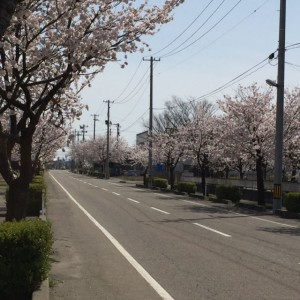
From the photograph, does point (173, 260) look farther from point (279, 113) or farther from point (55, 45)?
point (279, 113)

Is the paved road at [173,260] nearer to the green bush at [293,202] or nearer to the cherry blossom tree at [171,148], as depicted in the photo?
the green bush at [293,202]

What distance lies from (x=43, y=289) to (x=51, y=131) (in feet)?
80.5

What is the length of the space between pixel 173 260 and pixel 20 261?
4.24m

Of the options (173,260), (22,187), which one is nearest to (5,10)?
(22,187)

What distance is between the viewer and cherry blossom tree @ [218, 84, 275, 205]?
27.3m

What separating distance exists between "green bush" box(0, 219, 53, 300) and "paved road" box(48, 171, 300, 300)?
0.55m

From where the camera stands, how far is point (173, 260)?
1005cm

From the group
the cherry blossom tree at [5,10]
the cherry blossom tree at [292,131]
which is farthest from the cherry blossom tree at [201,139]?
the cherry blossom tree at [5,10]

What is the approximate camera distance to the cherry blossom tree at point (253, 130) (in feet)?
89.7

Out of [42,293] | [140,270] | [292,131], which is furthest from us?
[292,131]

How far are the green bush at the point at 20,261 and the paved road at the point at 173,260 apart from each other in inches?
21.5

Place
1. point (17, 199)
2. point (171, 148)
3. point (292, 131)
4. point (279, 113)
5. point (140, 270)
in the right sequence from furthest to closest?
1. point (171, 148)
2. point (292, 131)
3. point (279, 113)
4. point (17, 199)
5. point (140, 270)

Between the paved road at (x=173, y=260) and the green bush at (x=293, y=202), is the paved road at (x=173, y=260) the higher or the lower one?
the lower one

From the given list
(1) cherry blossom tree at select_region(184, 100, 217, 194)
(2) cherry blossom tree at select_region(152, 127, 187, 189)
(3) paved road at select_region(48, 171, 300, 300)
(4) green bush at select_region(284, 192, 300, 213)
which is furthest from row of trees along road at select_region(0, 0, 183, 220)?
(2) cherry blossom tree at select_region(152, 127, 187, 189)
